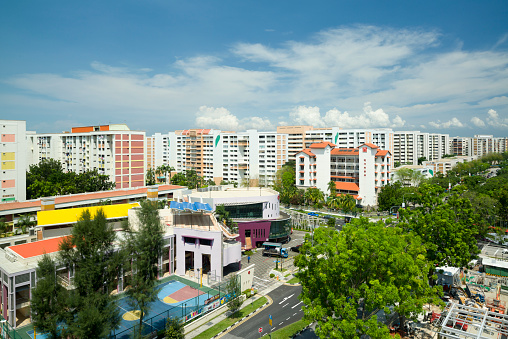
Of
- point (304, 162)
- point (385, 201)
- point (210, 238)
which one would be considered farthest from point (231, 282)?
point (304, 162)

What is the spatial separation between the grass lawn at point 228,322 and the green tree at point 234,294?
74cm

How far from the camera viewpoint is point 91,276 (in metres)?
23.7

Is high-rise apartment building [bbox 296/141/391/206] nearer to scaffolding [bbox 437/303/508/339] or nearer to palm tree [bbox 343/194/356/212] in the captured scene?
palm tree [bbox 343/194/356/212]

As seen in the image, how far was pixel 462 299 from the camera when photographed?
37.6m

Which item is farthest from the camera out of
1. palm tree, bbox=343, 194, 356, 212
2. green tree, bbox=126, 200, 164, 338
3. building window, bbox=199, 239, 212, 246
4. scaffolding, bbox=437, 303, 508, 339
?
palm tree, bbox=343, 194, 356, 212

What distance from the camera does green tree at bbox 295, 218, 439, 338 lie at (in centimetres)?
2252

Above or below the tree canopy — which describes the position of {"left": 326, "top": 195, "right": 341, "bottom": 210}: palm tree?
below

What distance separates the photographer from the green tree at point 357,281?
73.9ft

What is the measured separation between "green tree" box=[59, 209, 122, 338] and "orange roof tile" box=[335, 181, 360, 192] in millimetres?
82086

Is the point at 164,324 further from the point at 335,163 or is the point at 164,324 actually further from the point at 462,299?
the point at 335,163

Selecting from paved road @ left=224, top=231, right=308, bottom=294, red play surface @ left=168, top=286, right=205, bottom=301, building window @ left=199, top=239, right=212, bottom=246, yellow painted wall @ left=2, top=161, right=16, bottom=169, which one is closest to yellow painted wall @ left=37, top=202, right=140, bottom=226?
building window @ left=199, top=239, right=212, bottom=246

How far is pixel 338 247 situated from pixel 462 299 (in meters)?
23.9

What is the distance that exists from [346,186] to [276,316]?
69871mm

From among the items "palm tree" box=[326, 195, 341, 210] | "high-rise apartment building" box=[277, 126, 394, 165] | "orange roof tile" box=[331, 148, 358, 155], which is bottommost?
"palm tree" box=[326, 195, 341, 210]
